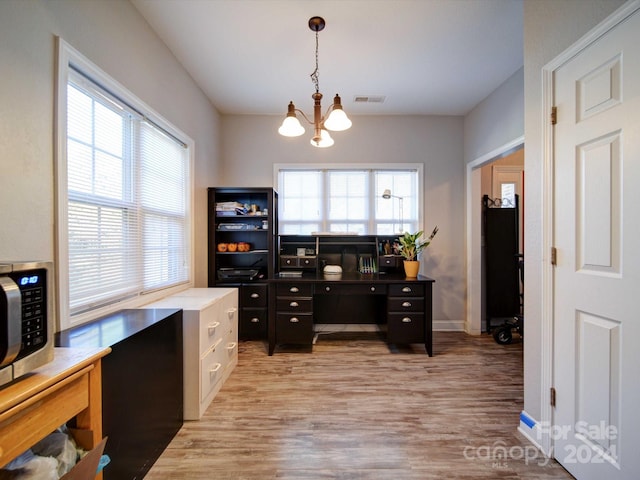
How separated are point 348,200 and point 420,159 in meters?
1.13

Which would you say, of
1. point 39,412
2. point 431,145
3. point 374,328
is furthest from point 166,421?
point 431,145

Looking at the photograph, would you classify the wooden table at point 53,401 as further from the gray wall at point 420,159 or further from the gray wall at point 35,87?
the gray wall at point 420,159

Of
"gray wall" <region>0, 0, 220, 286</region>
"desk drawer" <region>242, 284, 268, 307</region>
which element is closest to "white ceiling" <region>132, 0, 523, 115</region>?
"gray wall" <region>0, 0, 220, 286</region>

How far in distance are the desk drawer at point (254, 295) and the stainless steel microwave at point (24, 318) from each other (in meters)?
2.36

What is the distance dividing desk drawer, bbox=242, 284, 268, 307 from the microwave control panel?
2398 millimetres

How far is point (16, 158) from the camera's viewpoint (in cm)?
118

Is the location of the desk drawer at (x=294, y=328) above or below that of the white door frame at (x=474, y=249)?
below

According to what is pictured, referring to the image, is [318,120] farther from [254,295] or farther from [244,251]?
[254,295]

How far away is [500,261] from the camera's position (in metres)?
3.63

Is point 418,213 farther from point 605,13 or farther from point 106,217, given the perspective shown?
point 106,217

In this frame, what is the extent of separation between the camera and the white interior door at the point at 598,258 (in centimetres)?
117

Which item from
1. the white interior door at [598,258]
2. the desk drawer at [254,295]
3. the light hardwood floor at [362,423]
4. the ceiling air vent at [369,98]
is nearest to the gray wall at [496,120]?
the ceiling air vent at [369,98]

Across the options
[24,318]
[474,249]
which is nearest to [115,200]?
[24,318]

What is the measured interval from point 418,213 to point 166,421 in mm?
3391
